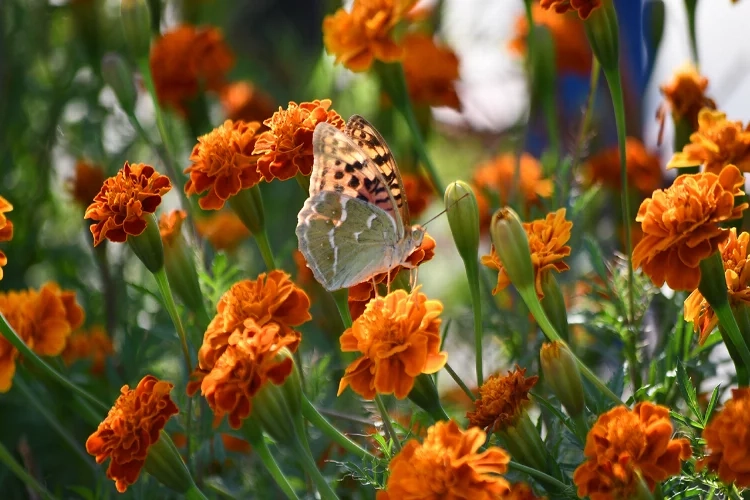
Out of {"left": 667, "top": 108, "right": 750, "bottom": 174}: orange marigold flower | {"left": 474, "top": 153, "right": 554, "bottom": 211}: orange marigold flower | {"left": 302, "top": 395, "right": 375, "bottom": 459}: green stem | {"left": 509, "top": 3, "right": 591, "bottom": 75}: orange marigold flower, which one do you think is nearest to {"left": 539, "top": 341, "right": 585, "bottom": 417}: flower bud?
{"left": 302, "top": 395, "right": 375, "bottom": 459}: green stem

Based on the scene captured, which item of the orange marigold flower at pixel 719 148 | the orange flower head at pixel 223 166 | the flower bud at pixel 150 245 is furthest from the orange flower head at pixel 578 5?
the flower bud at pixel 150 245

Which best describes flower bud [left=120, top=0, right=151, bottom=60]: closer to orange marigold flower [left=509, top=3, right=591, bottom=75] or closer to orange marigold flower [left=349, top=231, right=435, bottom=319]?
orange marigold flower [left=349, top=231, right=435, bottom=319]

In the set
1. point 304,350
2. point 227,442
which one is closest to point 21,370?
point 227,442

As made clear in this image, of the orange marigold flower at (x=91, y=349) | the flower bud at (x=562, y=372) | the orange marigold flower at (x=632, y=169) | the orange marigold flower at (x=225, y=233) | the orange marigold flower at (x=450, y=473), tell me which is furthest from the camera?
the orange marigold flower at (x=225, y=233)

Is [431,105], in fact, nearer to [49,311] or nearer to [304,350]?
[304,350]

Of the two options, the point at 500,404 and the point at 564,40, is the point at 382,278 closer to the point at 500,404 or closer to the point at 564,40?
the point at 500,404

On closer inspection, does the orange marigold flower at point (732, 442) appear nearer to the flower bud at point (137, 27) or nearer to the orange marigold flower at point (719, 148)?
the orange marigold flower at point (719, 148)
